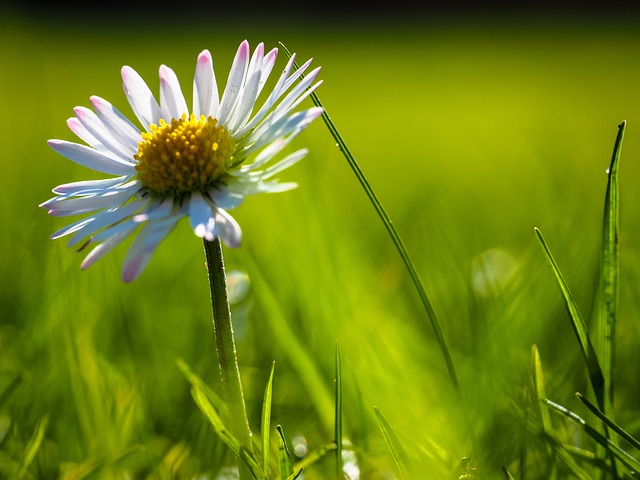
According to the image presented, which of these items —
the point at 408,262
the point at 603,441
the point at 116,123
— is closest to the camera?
the point at 603,441

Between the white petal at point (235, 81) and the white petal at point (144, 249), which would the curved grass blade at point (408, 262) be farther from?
the white petal at point (144, 249)

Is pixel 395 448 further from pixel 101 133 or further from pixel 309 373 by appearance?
pixel 101 133

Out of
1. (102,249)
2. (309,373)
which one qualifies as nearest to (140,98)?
(102,249)

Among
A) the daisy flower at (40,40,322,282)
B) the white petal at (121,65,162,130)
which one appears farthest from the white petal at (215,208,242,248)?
the white petal at (121,65,162,130)

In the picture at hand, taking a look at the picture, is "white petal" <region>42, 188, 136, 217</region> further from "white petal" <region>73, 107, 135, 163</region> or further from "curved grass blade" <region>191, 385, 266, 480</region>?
"curved grass blade" <region>191, 385, 266, 480</region>

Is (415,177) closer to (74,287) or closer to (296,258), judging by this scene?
(296,258)
